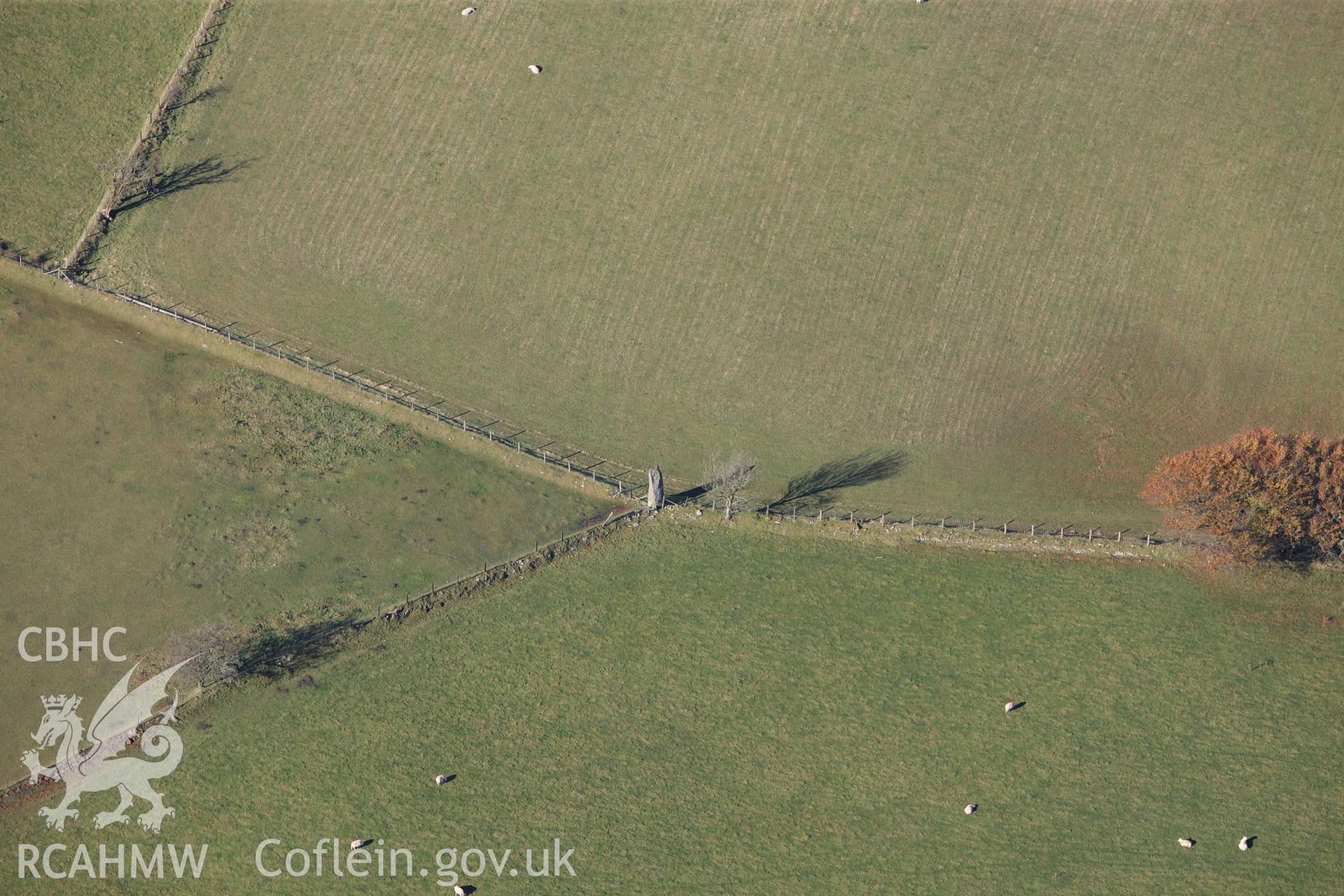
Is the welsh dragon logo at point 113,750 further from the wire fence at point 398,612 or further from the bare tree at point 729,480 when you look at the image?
the bare tree at point 729,480

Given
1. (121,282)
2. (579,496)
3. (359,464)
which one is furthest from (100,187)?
(579,496)

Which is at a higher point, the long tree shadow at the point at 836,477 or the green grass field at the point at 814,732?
the long tree shadow at the point at 836,477

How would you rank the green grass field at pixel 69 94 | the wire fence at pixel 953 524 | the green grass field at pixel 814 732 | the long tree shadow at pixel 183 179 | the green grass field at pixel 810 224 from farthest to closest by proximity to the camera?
the long tree shadow at pixel 183 179, the green grass field at pixel 69 94, the green grass field at pixel 810 224, the wire fence at pixel 953 524, the green grass field at pixel 814 732

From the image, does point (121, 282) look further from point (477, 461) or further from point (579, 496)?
point (579, 496)

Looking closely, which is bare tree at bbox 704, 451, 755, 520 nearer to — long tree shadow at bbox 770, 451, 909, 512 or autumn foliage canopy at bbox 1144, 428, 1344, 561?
long tree shadow at bbox 770, 451, 909, 512

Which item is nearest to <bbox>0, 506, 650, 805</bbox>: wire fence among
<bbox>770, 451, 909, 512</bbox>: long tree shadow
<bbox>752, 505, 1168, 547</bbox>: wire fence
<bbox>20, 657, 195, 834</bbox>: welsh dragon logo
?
<bbox>20, 657, 195, 834</bbox>: welsh dragon logo

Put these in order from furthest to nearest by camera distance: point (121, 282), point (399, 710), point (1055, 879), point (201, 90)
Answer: point (201, 90)
point (121, 282)
point (399, 710)
point (1055, 879)

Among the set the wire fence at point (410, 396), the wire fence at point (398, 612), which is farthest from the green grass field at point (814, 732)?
the wire fence at point (410, 396)
